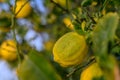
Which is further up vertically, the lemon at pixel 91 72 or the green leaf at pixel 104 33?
the green leaf at pixel 104 33

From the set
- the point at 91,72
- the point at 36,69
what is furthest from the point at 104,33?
the point at 91,72

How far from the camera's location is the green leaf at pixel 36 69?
670 millimetres

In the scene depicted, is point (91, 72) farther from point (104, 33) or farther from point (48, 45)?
point (48, 45)

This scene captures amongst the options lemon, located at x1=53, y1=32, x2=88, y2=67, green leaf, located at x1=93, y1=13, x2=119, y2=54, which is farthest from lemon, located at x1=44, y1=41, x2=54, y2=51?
green leaf, located at x1=93, y1=13, x2=119, y2=54

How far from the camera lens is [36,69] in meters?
0.67

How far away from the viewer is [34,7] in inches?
86.7

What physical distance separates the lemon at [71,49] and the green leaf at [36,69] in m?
0.29

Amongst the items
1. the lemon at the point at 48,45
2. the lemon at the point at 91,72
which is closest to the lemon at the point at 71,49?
the lemon at the point at 91,72

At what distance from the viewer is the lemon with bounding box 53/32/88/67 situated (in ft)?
3.18

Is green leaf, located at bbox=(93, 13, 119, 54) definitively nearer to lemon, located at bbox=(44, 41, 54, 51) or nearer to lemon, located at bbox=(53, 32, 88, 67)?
lemon, located at bbox=(53, 32, 88, 67)

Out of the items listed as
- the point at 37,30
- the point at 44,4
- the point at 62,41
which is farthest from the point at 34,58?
the point at 37,30

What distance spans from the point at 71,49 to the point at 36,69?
316mm

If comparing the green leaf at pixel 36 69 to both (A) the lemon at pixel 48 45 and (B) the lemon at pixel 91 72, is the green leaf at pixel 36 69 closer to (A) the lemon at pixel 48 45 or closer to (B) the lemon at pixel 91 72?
(B) the lemon at pixel 91 72

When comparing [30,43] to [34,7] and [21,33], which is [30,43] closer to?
[21,33]
